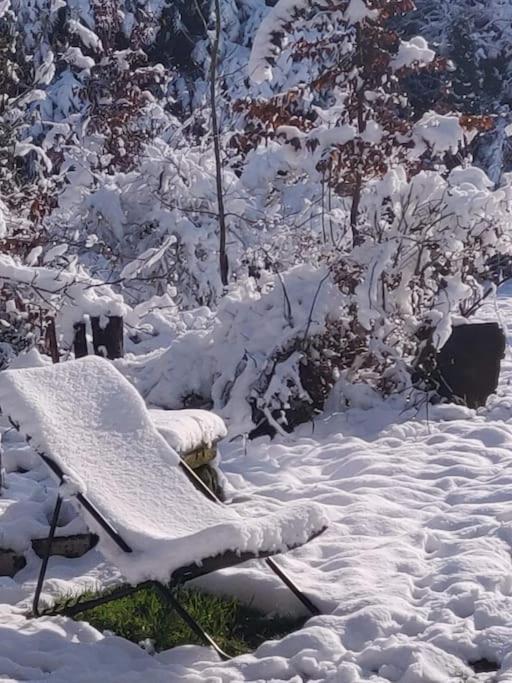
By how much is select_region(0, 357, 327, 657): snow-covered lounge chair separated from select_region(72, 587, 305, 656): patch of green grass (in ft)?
0.26

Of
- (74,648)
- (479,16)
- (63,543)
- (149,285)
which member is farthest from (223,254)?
(479,16)

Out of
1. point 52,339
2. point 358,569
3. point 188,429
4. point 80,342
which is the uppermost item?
point 188,429

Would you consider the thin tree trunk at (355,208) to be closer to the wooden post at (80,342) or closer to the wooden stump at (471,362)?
the wooden stump at (471,362)

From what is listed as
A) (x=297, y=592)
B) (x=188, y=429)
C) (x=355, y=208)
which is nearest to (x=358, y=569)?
(x=297, y=592)

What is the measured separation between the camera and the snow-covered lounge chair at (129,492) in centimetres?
307

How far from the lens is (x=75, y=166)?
36.3 feet

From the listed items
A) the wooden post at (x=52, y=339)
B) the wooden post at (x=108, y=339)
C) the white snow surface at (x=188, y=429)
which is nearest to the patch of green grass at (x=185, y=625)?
the white snow surface at (x=188, y=429)

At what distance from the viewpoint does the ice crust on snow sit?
3.08 m

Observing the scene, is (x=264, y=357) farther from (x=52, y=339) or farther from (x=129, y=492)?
(x=129, y=492)

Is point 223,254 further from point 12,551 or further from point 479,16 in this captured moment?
point 479,16

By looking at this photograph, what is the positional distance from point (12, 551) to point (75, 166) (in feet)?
25.2

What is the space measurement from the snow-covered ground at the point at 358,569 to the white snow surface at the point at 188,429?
0.43 metres

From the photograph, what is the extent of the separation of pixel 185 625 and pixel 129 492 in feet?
1.70

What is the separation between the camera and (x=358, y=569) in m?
3.88
